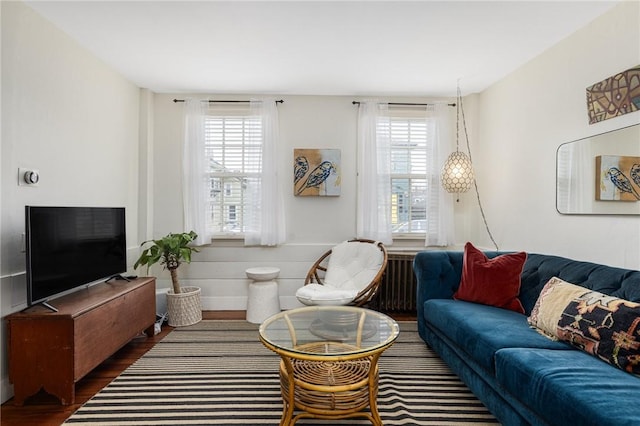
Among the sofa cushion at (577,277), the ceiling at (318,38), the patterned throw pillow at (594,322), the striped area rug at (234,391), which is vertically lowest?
the striped area rug at (234,391)

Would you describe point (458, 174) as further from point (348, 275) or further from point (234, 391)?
point (234, 391)

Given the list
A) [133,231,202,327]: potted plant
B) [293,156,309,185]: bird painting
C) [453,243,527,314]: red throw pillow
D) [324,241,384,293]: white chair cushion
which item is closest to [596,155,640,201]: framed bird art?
[453,243,527,314]: red throw pillow

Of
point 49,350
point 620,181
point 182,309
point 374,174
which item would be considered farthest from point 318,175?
point 49,350

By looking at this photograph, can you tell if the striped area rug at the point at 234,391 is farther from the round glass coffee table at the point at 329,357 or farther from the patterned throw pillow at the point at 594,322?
the patterned throw pillow at the point at 594,322

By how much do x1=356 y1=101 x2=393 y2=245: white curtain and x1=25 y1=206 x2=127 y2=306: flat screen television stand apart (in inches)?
100

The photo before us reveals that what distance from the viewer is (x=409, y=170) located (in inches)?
153

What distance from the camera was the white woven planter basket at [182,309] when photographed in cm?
327

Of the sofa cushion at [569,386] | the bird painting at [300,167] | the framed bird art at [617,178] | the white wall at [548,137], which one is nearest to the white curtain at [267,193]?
the bird painting at [300,167]

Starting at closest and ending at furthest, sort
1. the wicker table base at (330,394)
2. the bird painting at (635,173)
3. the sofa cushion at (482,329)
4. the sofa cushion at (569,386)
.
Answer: the sofa cushion at (569,386) → the wicker table base at (330,394) → the sofa cushion at (482,329) → the bird painting at (635,173)

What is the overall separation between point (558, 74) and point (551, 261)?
159cm

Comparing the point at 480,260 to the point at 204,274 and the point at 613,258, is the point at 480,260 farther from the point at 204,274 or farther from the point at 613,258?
the point at 204,274

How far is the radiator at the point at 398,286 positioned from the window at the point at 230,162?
1.84m

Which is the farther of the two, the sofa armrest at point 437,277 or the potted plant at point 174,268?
the potted plant at point 174,268

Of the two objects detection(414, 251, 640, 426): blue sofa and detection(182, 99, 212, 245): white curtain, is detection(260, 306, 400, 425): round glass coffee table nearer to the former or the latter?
detection(414, 251, 640, 426): blue sofa
